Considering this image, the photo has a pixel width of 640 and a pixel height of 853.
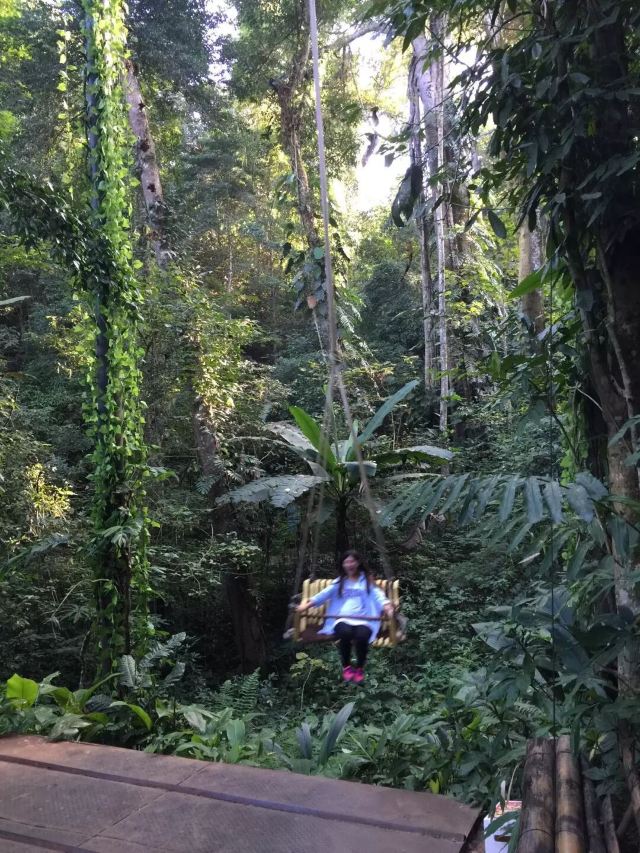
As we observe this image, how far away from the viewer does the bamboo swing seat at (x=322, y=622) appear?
3104 mm

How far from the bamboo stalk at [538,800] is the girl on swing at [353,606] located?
34.2 inches

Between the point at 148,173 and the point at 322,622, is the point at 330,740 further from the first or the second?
the point at 148,173

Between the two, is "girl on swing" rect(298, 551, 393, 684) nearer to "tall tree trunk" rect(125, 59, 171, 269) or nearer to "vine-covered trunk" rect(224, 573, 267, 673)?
"vine-covered trunk" rect(224, 573, 267, 673)

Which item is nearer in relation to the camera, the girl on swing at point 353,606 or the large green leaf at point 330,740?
the girl on swing at point 353,606

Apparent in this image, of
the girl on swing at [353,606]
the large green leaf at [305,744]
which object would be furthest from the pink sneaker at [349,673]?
the large green leaf at [305,744]

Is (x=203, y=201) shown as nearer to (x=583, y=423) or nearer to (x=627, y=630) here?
(x=583, y=423)

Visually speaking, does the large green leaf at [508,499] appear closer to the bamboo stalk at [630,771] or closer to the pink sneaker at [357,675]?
the bamboo stalk at [630,771]

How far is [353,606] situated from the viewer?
10.7 feet

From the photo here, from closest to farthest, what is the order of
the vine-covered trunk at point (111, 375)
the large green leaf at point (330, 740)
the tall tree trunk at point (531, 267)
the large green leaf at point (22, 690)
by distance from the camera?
the large green leaf at point (330, 740) → the large green leaf at point (22, 690) → the vine-covered trunk at point (111, 375) → the tall tree trunk at point (531, 267)

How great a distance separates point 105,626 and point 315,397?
518 cm

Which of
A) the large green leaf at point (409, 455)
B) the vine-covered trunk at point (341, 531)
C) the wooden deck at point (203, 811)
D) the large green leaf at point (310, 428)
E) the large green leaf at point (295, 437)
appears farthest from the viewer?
the large green leaf at point (295, 437)

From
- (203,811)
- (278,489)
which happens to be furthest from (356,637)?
(278,489)

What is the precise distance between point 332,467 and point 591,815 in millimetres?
2919

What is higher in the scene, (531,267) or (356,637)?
(531,267)
